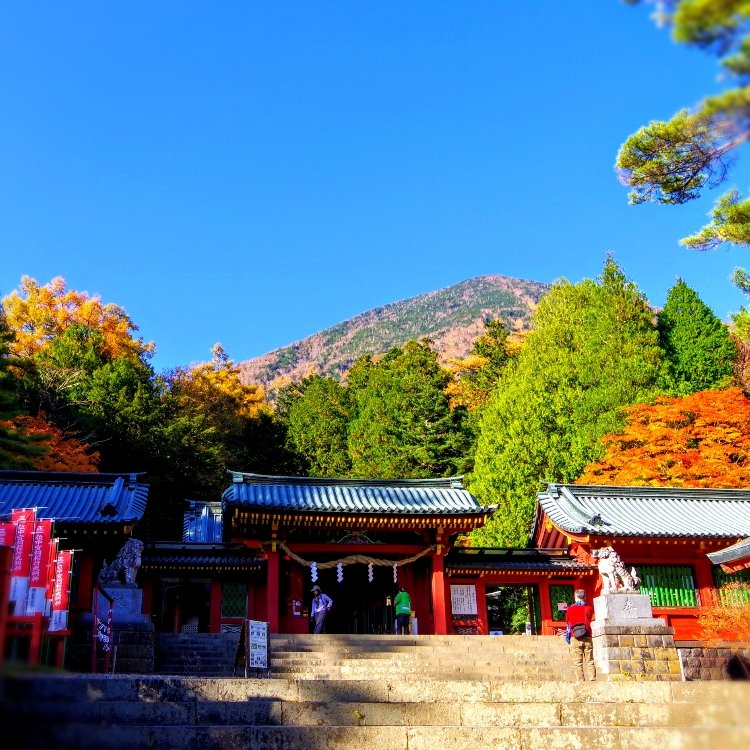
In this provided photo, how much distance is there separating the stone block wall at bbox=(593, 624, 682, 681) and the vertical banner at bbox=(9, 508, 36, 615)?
9604 mm

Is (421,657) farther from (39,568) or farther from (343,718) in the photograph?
(39,568)

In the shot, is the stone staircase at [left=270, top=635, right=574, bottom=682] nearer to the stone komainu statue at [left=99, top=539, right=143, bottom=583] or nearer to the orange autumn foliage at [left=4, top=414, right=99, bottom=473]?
the stone komainu statue at [left=99, top=539, right=143, bottom=583]

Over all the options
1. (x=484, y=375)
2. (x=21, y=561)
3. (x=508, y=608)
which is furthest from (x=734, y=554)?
(x=484, y=375)

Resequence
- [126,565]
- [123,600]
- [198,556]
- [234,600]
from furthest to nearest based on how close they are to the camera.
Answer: [234,600] < [198,556] < [126,565] < [123,600]

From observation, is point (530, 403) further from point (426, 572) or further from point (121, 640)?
point (121, 640)

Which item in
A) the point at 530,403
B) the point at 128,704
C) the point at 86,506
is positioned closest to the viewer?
the point at 128,704

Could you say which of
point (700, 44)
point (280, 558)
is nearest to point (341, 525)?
point (280, 558)

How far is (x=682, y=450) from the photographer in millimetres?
31344

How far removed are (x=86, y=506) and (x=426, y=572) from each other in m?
9.55

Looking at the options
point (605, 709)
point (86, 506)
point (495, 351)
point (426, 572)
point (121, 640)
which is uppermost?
point (495, 351)

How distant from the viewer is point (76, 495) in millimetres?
22297

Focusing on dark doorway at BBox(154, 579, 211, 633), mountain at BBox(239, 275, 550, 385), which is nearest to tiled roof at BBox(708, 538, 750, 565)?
dark doorway at BBox(154, 579, 211, 633)

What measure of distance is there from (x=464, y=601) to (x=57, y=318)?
3054 centimetres

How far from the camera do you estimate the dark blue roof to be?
20094 millimetres
